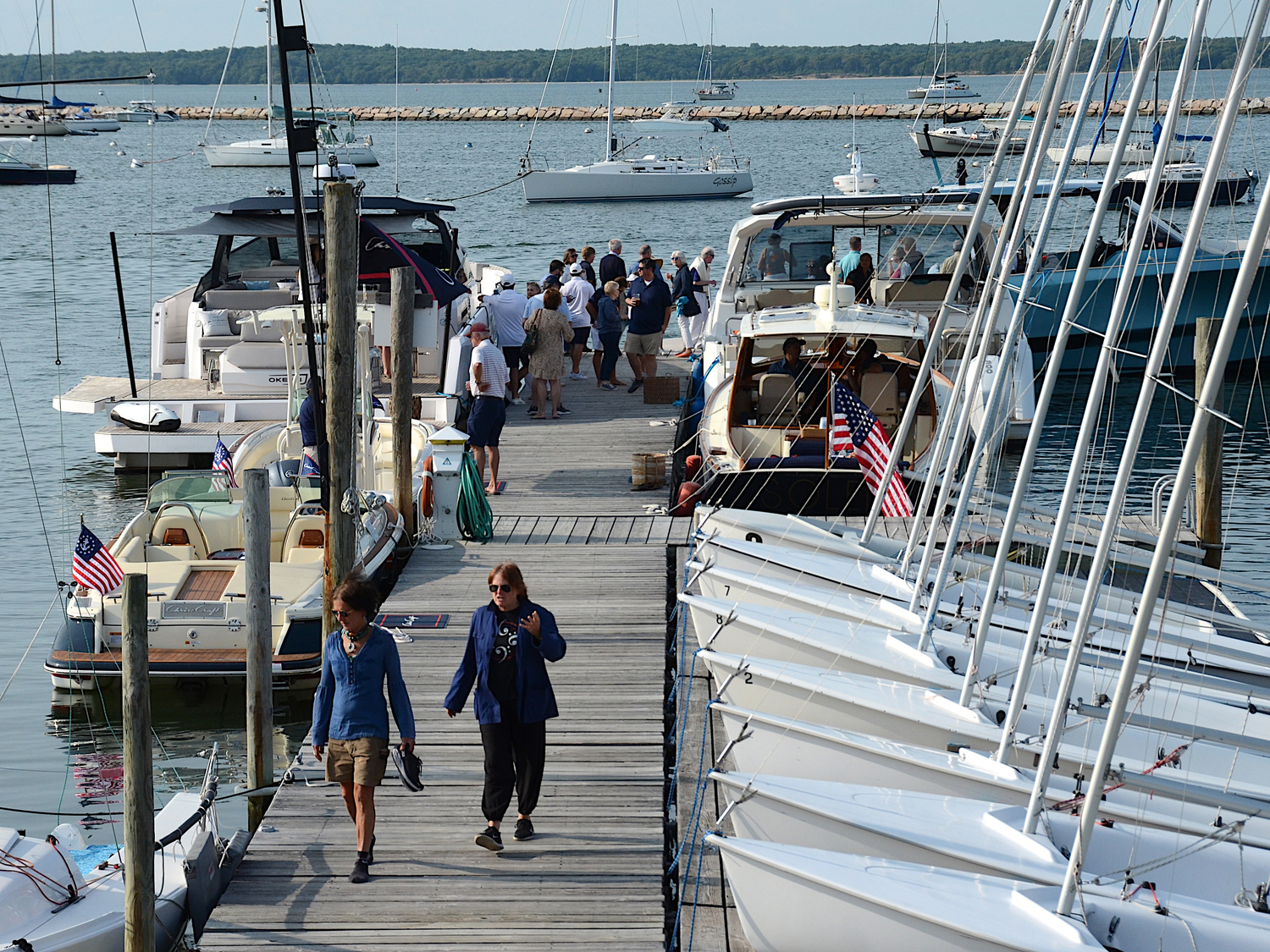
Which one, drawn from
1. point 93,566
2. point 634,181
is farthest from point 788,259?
point 634,181

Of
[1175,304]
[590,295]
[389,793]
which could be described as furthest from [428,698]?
[590,295]

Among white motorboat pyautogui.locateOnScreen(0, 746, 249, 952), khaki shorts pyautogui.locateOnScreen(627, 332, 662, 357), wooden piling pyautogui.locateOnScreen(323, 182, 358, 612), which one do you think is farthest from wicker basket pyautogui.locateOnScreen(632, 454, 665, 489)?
white motorboat pyautogui.locateOnScreen(0, 746, 249, 952)

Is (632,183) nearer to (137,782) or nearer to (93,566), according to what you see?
(93,566)

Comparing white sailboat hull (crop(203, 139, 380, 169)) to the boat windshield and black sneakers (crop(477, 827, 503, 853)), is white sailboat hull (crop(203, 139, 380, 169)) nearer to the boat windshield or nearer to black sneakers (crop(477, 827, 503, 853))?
the boat windshield

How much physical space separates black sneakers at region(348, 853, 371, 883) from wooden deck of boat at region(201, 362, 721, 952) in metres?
0.03

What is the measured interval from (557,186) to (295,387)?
48.7 m

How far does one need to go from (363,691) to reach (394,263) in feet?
35.6

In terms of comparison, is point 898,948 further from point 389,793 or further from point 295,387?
point 295,387

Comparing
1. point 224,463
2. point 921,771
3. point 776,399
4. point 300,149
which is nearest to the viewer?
point 921,771

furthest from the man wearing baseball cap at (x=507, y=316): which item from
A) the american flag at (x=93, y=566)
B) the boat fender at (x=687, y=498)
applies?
the american flag at (x=93, y=566)

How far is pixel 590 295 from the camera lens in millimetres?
20188

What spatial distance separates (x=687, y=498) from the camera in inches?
541

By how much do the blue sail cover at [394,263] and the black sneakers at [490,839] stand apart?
9.03m

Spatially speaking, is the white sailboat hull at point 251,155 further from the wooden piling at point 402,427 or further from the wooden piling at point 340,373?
the wooden piling at point 340,373
